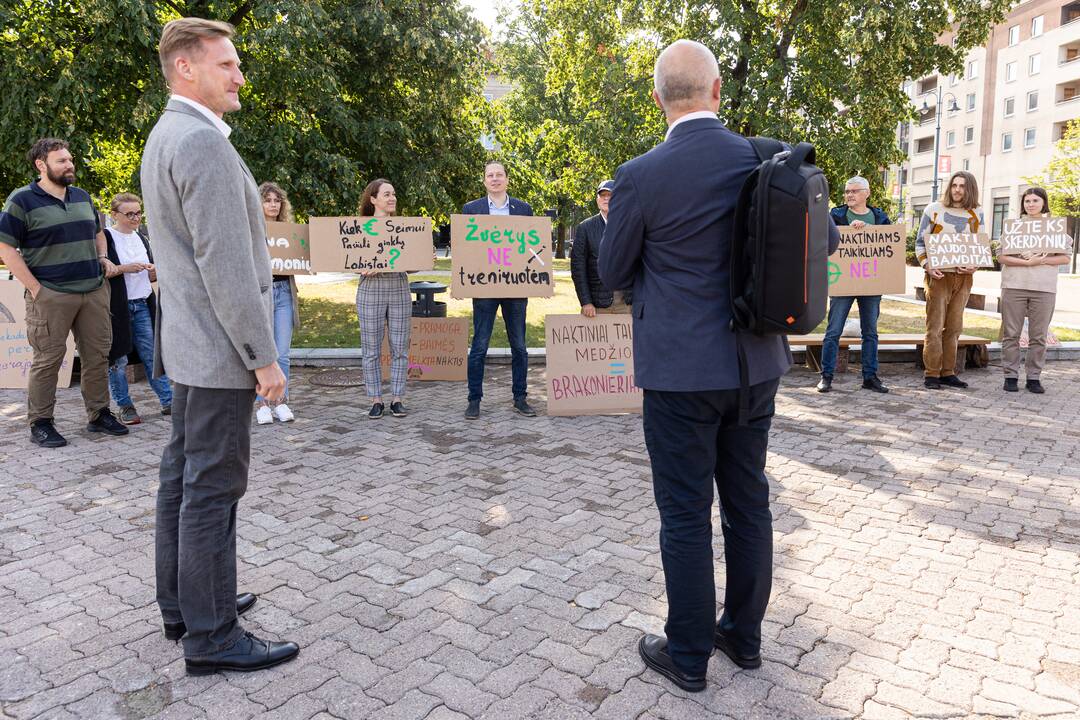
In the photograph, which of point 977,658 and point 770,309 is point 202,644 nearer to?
point 770,309

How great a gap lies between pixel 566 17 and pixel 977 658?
53.2 ft

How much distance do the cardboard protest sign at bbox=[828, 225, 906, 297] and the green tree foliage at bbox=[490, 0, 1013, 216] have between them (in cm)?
576

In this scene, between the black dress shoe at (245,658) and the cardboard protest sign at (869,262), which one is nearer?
the black dress shoe at (245,658)

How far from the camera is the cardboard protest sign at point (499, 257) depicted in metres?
7.40

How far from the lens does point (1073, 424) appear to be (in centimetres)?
699

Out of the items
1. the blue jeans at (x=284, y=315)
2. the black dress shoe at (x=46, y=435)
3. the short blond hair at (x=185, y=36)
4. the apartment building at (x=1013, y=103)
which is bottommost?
the black dress shoe at (x=46, y=435)

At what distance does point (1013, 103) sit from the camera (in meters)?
53.9

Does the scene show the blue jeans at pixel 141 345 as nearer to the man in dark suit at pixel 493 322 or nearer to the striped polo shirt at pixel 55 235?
the striped polo shirt at pixel 55 235

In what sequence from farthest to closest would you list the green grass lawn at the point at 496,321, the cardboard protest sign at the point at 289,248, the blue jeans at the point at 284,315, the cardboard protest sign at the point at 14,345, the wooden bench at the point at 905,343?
the green grass lawn at the point at 496,321 < the wooden bench at the point at 905,343 < the cardboard protest sign at the point at 14,345 < the cardboard protest sign at the point at 289,248 < the blue jeans at the point at 284,315

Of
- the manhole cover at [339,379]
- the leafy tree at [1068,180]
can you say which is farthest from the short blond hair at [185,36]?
the leafy tree at [1068,180]

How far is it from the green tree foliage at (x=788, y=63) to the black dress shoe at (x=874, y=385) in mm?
6816

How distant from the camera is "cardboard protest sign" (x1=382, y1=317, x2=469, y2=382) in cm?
923

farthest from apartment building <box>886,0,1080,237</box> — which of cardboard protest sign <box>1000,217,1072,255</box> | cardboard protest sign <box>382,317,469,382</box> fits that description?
cardboard protest sign <box>382,317,469,382</box>

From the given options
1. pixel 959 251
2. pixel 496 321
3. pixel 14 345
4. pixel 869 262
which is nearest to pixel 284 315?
pixel 14 345
